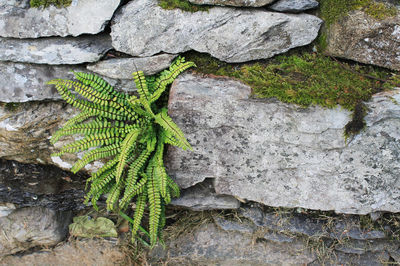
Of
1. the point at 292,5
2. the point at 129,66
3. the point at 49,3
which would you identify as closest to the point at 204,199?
the point at 129,66

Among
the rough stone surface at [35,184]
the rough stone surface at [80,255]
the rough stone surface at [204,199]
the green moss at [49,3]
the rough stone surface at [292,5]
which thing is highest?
the green moss at [49,3]

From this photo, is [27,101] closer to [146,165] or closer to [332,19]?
[146,165]

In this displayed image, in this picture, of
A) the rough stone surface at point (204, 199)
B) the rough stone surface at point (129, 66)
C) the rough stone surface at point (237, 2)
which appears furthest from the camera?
the rough stone surface at point (204, 199)

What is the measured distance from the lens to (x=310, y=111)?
151 inches

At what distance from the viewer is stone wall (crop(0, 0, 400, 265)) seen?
3844 mm

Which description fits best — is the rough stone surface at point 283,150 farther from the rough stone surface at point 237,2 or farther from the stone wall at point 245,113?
the rough stone surface at point 237,2

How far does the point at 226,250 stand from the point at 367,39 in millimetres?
3227

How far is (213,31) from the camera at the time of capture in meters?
3.90

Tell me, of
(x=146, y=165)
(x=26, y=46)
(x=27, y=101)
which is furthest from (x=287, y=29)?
(x=27, y=101)

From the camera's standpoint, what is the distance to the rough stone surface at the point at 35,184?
16.0 ft

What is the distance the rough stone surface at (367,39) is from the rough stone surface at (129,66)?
1.94 metres

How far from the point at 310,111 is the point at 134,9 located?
234cm

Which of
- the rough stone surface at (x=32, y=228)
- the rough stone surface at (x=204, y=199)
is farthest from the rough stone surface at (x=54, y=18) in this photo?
the rough stone surface at (x=32, y=228)

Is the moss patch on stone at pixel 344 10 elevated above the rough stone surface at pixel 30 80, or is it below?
above
